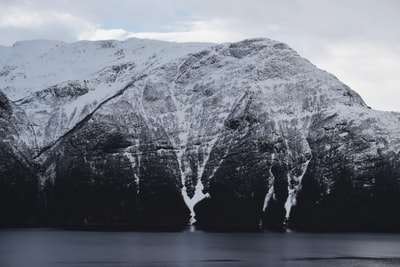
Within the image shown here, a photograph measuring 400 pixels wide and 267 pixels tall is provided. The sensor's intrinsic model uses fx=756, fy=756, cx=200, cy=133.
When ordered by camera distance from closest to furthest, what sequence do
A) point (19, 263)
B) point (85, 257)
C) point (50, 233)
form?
point (19, 263), point (85, 257), point (50, 233)

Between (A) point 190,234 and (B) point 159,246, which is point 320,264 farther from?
(A) point 190,234

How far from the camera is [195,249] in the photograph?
143375mm

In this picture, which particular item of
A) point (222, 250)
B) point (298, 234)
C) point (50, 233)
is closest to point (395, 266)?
point (222, 250)

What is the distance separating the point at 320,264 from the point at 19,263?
4670cm

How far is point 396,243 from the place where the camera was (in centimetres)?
16812

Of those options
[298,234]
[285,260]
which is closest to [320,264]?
[285,260]

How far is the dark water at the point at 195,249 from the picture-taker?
121188mm

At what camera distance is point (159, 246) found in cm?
14925

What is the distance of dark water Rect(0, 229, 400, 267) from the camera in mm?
121188

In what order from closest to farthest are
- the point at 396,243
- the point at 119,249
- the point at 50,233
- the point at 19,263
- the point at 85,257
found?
the point at 19,263 < the point at 85,257 < the point at 119,249 < the point at 396,243 < the point at 50,233

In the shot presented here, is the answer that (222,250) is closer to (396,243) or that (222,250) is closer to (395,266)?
(395,266)

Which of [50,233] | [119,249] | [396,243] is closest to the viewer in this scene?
[119,249]

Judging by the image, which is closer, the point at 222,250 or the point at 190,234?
the point at 222,250

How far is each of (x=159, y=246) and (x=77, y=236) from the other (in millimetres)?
35220
